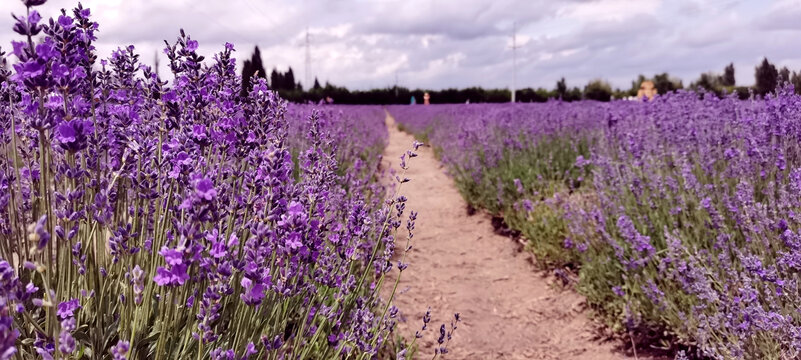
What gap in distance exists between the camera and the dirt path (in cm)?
347

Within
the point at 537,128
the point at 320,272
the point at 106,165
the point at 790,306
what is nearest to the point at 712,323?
the point at 790,306

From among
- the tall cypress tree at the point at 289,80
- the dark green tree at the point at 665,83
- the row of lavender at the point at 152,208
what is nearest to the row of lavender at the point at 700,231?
the row of lavender at the point at 152,208

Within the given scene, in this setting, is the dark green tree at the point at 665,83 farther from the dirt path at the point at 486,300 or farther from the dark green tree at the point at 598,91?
the dirt path at the point at 486,300

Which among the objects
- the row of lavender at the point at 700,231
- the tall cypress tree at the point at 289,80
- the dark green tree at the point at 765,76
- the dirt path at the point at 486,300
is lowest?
the dirt path at the point at 486,300

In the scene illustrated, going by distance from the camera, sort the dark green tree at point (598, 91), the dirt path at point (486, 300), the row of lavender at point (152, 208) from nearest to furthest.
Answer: the row of lavender at point (152, 208) < the dirt path at point (486, 300) < the dark green tree at point (598, 91)

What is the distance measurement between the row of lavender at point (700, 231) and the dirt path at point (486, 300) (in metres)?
0.24

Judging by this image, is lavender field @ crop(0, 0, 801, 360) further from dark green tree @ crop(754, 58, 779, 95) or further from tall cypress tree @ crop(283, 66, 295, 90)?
tall cypress tree @ crop(283, 66, 295, 90)

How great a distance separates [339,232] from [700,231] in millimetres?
2276

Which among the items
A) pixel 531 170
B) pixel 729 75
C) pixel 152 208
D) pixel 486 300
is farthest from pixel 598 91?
pixel 152 208

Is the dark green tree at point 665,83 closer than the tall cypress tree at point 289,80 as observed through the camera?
Yes

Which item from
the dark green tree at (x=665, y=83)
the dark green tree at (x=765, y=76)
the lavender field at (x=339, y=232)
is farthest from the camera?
the dark green tree at (x=665, y=83)

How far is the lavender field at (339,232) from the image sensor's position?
131 centimetres

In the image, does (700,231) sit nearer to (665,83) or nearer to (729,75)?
(665,83)

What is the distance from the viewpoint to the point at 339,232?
2.42m
